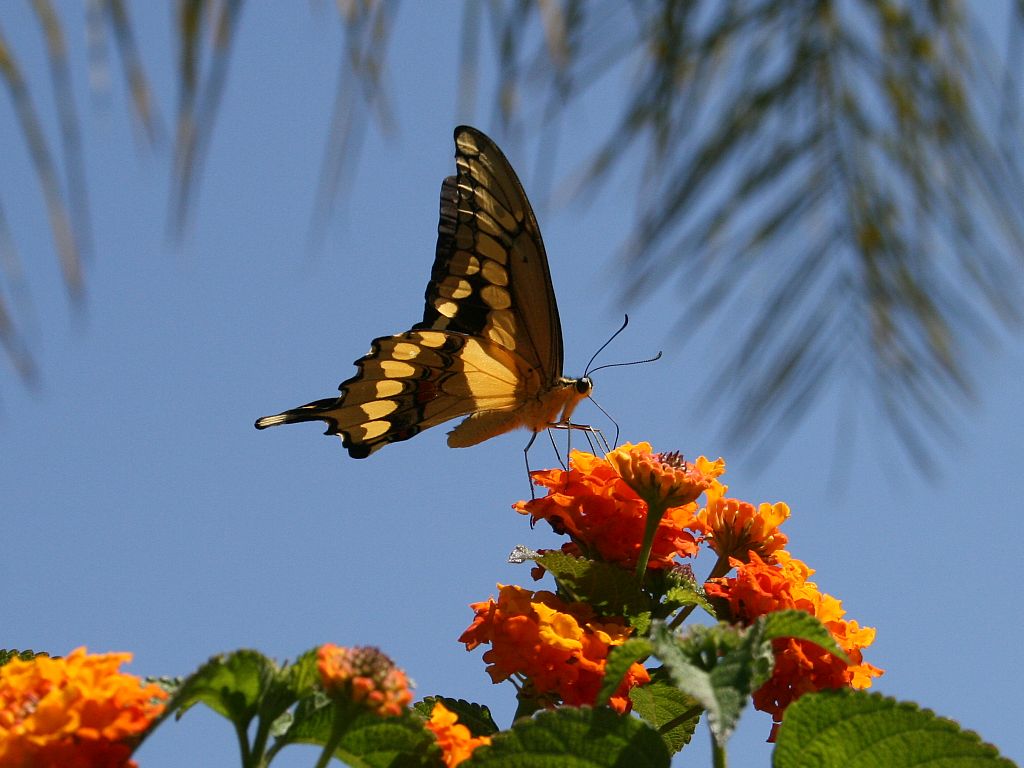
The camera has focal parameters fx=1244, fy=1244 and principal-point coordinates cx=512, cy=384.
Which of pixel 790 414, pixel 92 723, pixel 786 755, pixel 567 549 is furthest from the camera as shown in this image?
pixel 567 549

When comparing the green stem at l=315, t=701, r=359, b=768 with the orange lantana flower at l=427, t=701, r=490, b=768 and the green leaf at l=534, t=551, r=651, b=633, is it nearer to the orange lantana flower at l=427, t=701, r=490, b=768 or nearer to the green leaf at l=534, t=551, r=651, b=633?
the orange lantana flower at l=427, t=701, r=490, b=768

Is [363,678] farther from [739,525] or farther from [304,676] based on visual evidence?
[739,525]

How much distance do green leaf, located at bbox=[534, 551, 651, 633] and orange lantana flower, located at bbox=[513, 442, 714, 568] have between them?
12 centimetres

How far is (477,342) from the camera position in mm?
2896

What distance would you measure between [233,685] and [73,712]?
170 millimetres

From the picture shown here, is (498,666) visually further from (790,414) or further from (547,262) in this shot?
(547,262)

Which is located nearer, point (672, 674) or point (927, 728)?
point (672, 674)

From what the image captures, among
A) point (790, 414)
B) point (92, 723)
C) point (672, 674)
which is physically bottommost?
point (92, 723)

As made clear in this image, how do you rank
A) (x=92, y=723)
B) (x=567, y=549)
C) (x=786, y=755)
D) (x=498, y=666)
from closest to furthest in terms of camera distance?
(x=92, y=723) < (x=786, y=755) < (x=498, y=666) < (x=567, y=549)

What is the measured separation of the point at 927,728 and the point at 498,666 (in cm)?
55

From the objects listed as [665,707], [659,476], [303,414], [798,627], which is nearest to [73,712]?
[798,627]

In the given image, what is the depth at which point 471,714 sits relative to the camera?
1669 millimetres

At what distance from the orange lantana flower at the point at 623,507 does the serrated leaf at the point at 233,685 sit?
2.29 feet

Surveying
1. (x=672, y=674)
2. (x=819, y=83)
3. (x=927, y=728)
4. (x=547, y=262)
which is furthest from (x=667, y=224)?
(x=547, y=262)
